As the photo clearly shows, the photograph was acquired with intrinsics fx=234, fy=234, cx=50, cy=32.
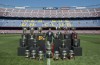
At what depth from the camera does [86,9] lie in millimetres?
116000

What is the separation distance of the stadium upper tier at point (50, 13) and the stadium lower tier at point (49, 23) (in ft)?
8.72

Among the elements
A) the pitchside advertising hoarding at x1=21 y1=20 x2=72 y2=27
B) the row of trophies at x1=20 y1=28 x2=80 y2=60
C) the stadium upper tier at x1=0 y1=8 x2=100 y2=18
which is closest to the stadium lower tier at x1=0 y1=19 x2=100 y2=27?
the pitchside advertising hoarding at x1=21 y1=20 x2=72 y2=27

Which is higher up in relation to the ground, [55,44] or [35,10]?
[35,10]

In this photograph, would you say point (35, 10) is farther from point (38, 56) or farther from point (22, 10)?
point (38, 56)

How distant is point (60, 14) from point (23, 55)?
89800 mm

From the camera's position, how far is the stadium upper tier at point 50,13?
107500 millimetres

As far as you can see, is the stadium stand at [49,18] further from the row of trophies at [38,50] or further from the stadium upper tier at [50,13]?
the row of trophies at [38,50]

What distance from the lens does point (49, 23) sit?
343 ft

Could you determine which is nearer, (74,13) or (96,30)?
(96,30)

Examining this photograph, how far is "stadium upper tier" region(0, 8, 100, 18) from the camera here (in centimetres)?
10750

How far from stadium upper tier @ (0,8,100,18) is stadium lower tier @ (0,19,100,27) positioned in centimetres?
266

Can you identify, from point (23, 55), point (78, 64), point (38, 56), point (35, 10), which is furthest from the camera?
point (35, 10)

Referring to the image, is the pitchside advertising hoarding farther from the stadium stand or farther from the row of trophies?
the row of trophies

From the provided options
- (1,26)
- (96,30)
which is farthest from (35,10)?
(96,30)
